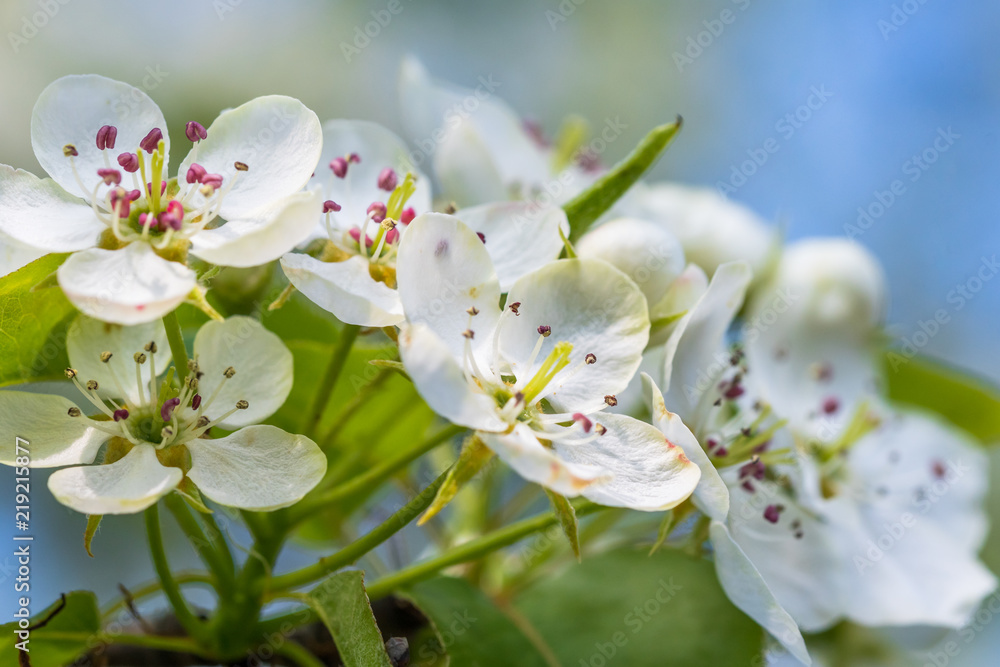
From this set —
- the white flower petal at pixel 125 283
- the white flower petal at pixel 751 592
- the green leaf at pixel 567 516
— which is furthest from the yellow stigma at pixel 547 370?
the white flower petal at pixel 125 283

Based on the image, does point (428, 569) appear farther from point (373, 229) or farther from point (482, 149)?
point (482, 149)

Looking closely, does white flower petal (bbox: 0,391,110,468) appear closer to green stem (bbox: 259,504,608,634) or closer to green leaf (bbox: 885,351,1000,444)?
green stem (bbox: 259,504,608,634)

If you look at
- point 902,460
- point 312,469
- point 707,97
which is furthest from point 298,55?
point 312,469

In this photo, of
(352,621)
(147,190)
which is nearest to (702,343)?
(352,621)

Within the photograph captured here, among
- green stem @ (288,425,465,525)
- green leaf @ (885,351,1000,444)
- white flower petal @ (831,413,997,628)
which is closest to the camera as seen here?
green stem @ (288,425,465,525)

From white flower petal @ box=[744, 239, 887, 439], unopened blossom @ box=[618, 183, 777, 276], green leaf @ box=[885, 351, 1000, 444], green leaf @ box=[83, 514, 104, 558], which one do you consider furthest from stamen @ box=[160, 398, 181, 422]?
green leaf @ box=[885, 351, 1000, 444]
